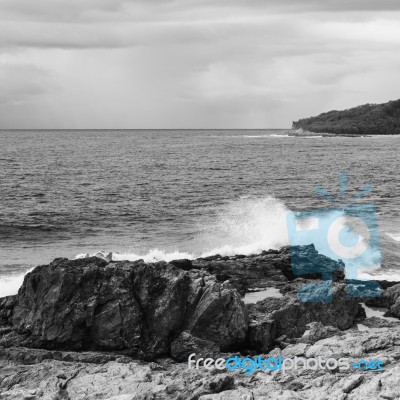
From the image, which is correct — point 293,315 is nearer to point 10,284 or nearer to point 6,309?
point 6,309

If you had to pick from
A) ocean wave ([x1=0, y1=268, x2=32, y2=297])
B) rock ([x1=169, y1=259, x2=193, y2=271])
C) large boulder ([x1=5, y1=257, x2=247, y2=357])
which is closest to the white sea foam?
ocean wave ([x1=0, y1=268, x2=32, y2=297])

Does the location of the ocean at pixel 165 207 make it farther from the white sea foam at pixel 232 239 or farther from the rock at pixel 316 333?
the rock at pixel 316 333

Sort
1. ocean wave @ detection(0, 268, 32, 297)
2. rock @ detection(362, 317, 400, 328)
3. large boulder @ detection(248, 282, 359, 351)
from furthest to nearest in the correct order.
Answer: ocean wave @ detection(0, 268, 32, 297), rock @ detection(362, 317, 400, 328), large boulder @ detection(248, 282, 359, 351)

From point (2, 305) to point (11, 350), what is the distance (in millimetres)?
2845

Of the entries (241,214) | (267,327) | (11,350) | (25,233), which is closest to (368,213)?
(241,214)

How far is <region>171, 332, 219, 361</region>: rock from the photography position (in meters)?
14.4

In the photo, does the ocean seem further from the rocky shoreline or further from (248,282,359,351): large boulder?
(248,282,359,351): large boulder

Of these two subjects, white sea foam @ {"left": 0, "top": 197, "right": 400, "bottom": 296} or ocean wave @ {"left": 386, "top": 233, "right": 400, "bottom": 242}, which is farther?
ocean wave @ {"left": 386, "top": 233, "right": 400, "bottom": 242}

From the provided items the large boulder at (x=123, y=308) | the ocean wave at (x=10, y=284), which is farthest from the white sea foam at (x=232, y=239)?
the large boulder at (x=123, y=308)

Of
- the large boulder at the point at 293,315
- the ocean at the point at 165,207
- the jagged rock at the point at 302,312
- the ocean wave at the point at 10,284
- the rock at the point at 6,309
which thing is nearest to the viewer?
the large boulder at the point at 293,315

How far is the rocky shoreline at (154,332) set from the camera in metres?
11.5

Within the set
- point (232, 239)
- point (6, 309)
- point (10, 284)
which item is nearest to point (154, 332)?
point (6, 309)

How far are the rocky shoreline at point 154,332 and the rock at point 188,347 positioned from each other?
26mm

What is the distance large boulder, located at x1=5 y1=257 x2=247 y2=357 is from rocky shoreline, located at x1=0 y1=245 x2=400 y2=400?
0.03 meters
